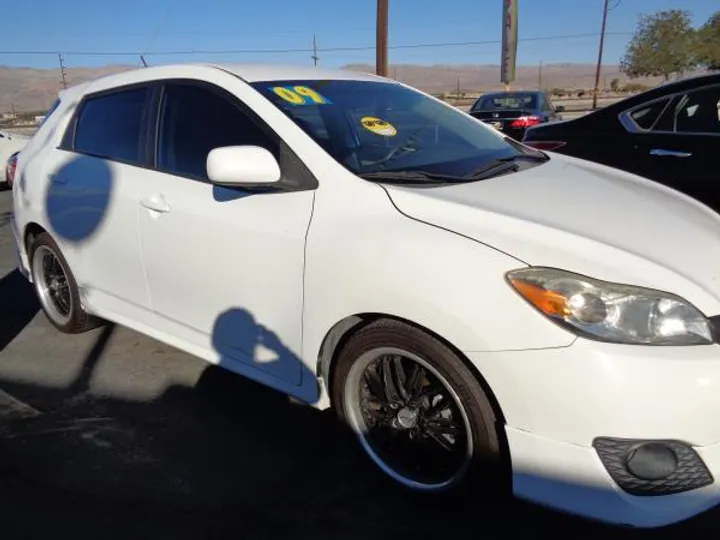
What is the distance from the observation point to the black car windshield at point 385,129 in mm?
2674

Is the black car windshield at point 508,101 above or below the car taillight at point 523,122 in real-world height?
above

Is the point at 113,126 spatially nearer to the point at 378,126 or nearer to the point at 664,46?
the point at 378,126

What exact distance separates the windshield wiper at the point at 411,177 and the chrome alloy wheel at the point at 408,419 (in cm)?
69

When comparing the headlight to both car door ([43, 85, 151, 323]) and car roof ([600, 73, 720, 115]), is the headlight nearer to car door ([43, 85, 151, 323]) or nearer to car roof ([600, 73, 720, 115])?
car door ([43, 85, 151, 323])

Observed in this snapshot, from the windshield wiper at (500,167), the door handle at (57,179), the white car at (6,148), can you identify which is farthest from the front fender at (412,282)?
the white car at (6,148)

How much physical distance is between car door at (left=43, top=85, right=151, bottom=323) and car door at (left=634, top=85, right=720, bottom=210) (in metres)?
3.58

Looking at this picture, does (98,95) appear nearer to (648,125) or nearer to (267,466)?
(267,466)

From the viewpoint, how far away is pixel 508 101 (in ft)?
44.8

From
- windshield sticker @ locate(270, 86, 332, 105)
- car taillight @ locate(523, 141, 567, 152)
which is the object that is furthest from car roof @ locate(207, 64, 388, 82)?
car taillight @ locate(523, 141, 567, 152)

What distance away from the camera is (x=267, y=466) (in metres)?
2.71

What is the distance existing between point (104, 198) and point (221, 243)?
3.39 feet

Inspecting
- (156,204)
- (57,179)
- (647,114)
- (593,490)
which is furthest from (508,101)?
(593,490)

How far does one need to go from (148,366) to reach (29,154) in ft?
5.67

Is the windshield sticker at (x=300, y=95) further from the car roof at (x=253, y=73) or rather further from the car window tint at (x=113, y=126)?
the car window tint at (x=113, y=126)
